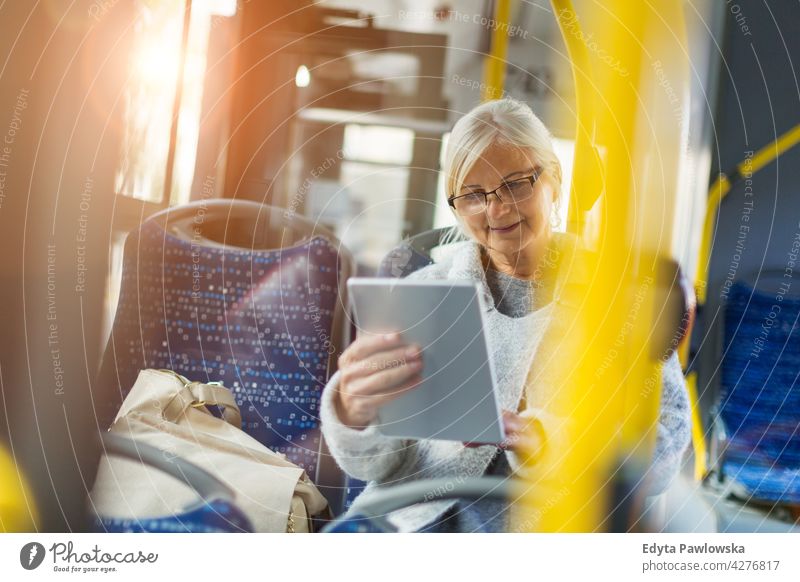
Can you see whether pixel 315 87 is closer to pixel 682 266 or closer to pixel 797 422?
pixel 682 266

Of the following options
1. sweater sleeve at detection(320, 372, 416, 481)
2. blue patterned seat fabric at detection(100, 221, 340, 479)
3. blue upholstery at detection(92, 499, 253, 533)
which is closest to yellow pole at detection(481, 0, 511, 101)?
blue patterned seat fabric at detection(100, 221, 340, 479)

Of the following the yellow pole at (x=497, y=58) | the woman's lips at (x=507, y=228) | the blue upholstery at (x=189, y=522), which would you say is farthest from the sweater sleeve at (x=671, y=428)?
the blue upholstery at (x=189, y=522)

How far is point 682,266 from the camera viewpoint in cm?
85

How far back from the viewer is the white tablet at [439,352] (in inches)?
28.8

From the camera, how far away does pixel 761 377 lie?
2.87 ft

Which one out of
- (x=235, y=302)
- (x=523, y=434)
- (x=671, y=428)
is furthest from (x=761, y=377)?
(x=235, y=302)

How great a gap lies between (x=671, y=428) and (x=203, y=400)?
54cm

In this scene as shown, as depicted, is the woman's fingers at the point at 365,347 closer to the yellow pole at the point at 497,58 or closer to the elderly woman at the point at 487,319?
the elderly woman at the point at 487,319

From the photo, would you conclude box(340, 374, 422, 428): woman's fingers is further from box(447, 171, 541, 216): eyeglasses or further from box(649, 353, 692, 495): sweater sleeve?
box(649, 353, 692, 495): sweater sleeve

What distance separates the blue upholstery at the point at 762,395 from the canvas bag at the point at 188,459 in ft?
1.71

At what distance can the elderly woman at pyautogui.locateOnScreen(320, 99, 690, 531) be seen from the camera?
77cm

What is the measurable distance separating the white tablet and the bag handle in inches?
6.3

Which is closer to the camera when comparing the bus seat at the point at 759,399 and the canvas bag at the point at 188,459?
the canvas bag at the point at 188,459

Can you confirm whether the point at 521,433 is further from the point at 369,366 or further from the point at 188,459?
the point at 188,459
